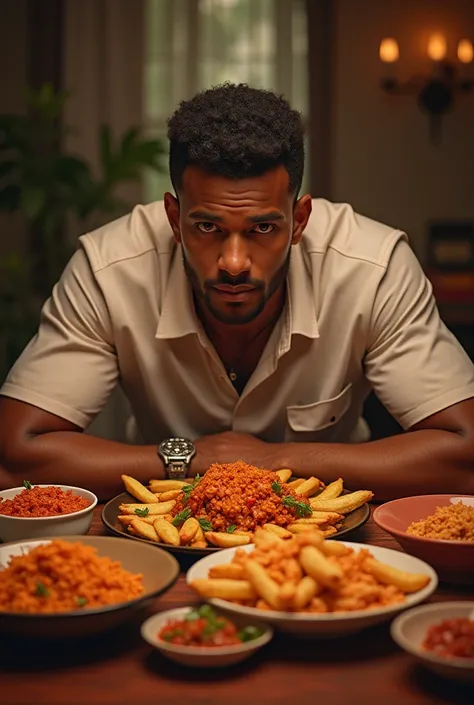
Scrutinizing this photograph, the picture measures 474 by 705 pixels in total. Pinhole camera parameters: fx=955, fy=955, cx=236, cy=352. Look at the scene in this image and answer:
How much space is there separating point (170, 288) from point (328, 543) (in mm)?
1118

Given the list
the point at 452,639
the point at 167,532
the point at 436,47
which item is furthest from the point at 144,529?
the point at 436,47

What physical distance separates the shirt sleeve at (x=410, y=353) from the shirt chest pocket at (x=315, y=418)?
0.12 metres

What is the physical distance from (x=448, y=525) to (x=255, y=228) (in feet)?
2.52

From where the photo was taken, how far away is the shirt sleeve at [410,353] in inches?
85.2

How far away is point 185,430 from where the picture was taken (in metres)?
2.44

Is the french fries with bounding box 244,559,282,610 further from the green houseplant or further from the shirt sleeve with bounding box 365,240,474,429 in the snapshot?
the green houseplant

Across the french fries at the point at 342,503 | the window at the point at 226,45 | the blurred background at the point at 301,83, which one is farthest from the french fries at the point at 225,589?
the window at the point at 226,45

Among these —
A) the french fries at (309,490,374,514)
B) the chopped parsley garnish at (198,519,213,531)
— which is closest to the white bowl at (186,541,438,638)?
the chopped parsley garnish at (198,519,213,531)

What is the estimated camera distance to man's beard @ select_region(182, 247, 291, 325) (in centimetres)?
199

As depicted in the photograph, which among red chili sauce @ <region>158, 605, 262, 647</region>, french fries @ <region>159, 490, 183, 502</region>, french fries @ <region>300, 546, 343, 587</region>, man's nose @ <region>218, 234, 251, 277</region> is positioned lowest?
french fries @ <region>159, 490, 183, 502</region>

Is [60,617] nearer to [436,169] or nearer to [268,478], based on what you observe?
[268,478]

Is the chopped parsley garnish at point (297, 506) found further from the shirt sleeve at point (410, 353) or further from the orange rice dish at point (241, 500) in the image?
the shirt sleeve at point (410, 353)

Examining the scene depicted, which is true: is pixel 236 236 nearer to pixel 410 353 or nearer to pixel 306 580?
pixel 410 353

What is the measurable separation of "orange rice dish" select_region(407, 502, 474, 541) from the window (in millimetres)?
4408
